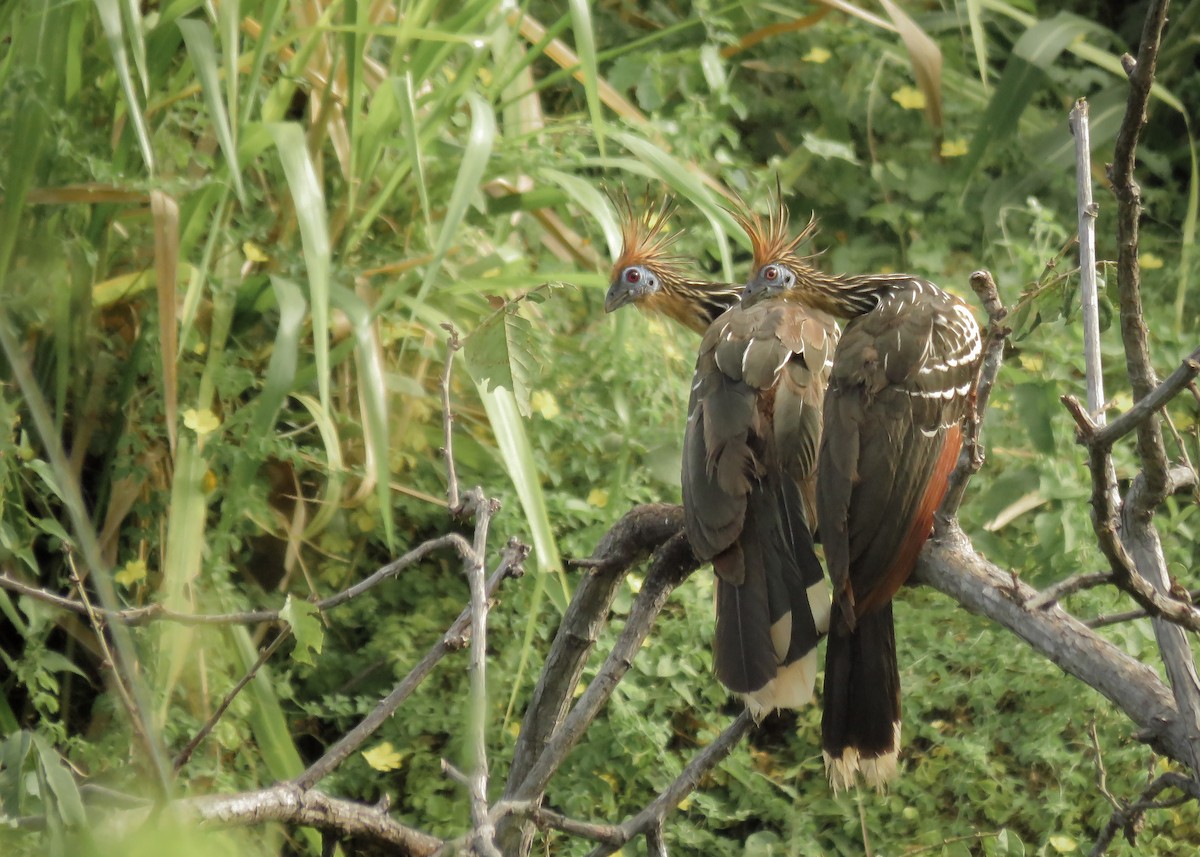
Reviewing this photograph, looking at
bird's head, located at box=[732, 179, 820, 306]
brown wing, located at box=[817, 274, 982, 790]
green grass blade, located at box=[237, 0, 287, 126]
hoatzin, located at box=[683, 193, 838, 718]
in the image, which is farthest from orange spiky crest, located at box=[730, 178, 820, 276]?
green grass blade, located at box=[237, 0, 287, 126]

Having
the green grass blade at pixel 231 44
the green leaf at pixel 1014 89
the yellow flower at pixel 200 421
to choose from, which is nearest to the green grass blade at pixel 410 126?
the green grass blade at pixel 231 44

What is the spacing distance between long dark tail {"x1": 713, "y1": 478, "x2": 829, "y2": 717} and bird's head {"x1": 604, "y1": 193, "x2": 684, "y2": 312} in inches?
36.2

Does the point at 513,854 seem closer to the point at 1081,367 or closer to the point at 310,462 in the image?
the point at 310,462

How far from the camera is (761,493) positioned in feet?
8.32

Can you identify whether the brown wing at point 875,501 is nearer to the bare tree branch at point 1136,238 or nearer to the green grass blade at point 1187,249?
the bare tree branch at point 1136,238

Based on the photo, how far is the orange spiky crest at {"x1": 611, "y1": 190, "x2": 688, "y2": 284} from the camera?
3328mm

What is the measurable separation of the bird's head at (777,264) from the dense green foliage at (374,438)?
0.30m

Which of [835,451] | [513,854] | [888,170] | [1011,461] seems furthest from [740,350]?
[888,170]

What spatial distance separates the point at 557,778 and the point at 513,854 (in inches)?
34.4

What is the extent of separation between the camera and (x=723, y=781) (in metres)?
3.25

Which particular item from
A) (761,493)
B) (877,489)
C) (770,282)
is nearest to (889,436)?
(877,489)

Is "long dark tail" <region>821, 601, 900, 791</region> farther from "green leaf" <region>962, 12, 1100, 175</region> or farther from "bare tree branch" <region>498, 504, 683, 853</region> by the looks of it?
"green leaf" <region>962, 12, 1100, 175</region>

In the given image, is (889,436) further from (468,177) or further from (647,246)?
(468,177)

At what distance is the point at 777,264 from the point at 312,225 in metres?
1.08
